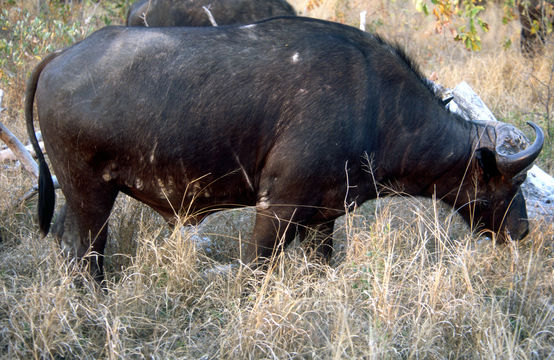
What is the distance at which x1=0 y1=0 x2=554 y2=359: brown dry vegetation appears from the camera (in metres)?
2.92

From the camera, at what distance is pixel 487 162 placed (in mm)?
3852

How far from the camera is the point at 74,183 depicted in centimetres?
347

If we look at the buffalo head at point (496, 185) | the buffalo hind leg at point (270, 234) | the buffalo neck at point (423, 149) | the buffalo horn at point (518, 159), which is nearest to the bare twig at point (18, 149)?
the buffalo hind leg at point (270, 234)

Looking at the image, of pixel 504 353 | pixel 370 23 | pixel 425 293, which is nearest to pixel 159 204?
pixel 425 293

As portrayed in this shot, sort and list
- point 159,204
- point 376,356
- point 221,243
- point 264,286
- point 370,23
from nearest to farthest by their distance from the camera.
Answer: point 376,356
point 264,286
point 159,204
point 221,243
point 370,23

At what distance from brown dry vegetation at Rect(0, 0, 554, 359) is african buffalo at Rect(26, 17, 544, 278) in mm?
287

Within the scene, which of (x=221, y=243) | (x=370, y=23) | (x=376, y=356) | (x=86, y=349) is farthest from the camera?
(x=370, y=23)

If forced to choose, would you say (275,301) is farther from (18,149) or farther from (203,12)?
(203,12)

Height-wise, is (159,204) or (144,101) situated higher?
(144,101)

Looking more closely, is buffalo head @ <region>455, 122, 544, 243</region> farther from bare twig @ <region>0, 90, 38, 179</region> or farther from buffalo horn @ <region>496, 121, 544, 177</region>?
bare twig @ <region>0, 90, 38, 179</region>

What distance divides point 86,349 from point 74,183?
38.9 inches

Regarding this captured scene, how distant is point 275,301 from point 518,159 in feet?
5.51

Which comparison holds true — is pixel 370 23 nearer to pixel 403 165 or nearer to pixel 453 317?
pixel 403 165

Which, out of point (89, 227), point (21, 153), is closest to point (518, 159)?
point (89, 227)
